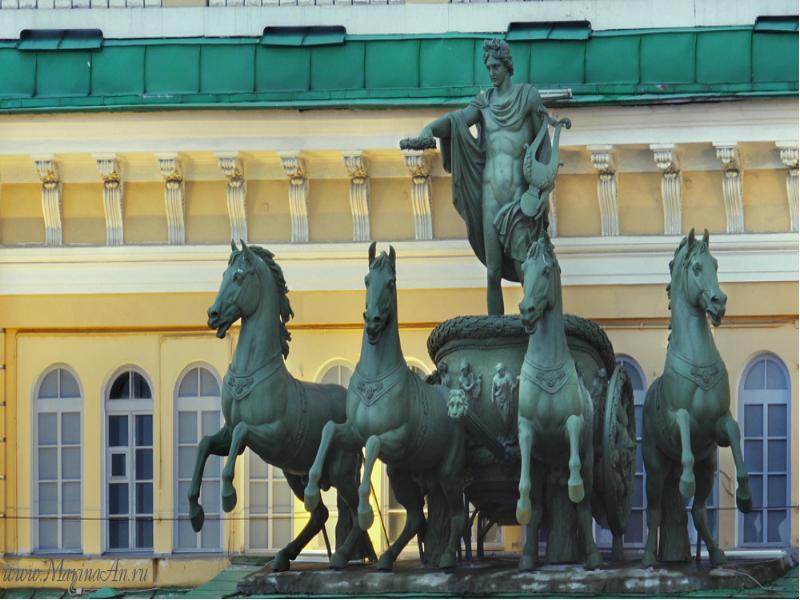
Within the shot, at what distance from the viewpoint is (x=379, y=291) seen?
28.9 m

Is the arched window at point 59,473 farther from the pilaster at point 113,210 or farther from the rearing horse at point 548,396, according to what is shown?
the rearing horse at point 548,396

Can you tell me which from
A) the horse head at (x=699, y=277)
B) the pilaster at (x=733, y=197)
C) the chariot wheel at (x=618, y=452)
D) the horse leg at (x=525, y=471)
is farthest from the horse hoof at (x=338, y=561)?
the pilaster at (x=733, y=197)

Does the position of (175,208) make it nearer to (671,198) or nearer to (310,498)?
(671,198)

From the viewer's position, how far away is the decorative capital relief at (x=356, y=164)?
34000 millimetres

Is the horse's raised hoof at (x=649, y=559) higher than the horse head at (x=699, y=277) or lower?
lower

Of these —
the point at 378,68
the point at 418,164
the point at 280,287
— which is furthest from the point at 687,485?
the point at 378,68

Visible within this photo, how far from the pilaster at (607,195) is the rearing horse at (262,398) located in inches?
185

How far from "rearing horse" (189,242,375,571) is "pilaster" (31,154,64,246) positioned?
488cm

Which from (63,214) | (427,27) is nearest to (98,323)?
(63,214)

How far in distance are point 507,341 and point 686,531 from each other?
2.01 metres

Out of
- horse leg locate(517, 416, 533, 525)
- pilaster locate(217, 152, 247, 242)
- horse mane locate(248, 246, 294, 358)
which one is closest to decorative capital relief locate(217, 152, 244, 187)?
pilaster locate(217, 152, 247, 242)

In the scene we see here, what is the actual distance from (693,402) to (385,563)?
2.42 m

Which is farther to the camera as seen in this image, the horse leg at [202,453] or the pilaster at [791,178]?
the pilaster at [791,178]

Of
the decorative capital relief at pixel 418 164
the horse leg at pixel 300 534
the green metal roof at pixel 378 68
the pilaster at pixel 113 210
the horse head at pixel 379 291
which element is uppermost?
the green metal roof at pixel 378 68
